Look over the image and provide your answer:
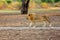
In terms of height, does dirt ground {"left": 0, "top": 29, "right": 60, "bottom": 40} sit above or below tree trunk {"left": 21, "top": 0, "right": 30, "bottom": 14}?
above

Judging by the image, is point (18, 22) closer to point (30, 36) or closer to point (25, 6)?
point (30, 36)

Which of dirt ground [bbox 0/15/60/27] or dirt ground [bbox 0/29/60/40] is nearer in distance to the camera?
dirt ground [bbox 0/29/60/40]

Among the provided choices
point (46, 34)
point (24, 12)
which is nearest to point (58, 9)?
point (24, 12)

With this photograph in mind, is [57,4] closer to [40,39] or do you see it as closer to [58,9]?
[58,9]

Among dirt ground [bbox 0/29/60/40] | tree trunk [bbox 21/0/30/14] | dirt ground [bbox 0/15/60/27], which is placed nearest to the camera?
dirt ground [bbox 0/29/60/40]

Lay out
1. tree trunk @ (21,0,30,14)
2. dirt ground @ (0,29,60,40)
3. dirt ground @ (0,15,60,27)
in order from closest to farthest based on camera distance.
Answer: dirt ground @ (0,29,60,40) < dirt ground @ (0,15,60,27) < tree trunk @ (21,0,30,14)

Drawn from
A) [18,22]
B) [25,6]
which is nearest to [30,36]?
[18,22]

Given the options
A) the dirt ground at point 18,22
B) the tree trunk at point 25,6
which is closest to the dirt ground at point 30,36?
the dirt ground at point 18,22

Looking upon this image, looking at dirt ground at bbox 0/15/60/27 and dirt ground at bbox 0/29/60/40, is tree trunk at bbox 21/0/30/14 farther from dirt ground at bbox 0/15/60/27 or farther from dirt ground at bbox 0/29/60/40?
dirt ground at bbox 0/29/60/40

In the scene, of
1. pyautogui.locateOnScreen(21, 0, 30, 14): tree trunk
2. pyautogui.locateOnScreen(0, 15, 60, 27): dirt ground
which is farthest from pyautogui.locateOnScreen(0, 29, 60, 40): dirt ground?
pyautogui.locateOnScreen(21, 0, 30, 14): tree trunk

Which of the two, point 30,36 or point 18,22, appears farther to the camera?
point 18,22

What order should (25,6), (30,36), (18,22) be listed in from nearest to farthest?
(30,36) < (18,22) < (25,6)

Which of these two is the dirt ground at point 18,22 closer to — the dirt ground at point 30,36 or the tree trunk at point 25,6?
the dirt ground at point 30,36

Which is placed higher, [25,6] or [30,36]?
[30,36]
